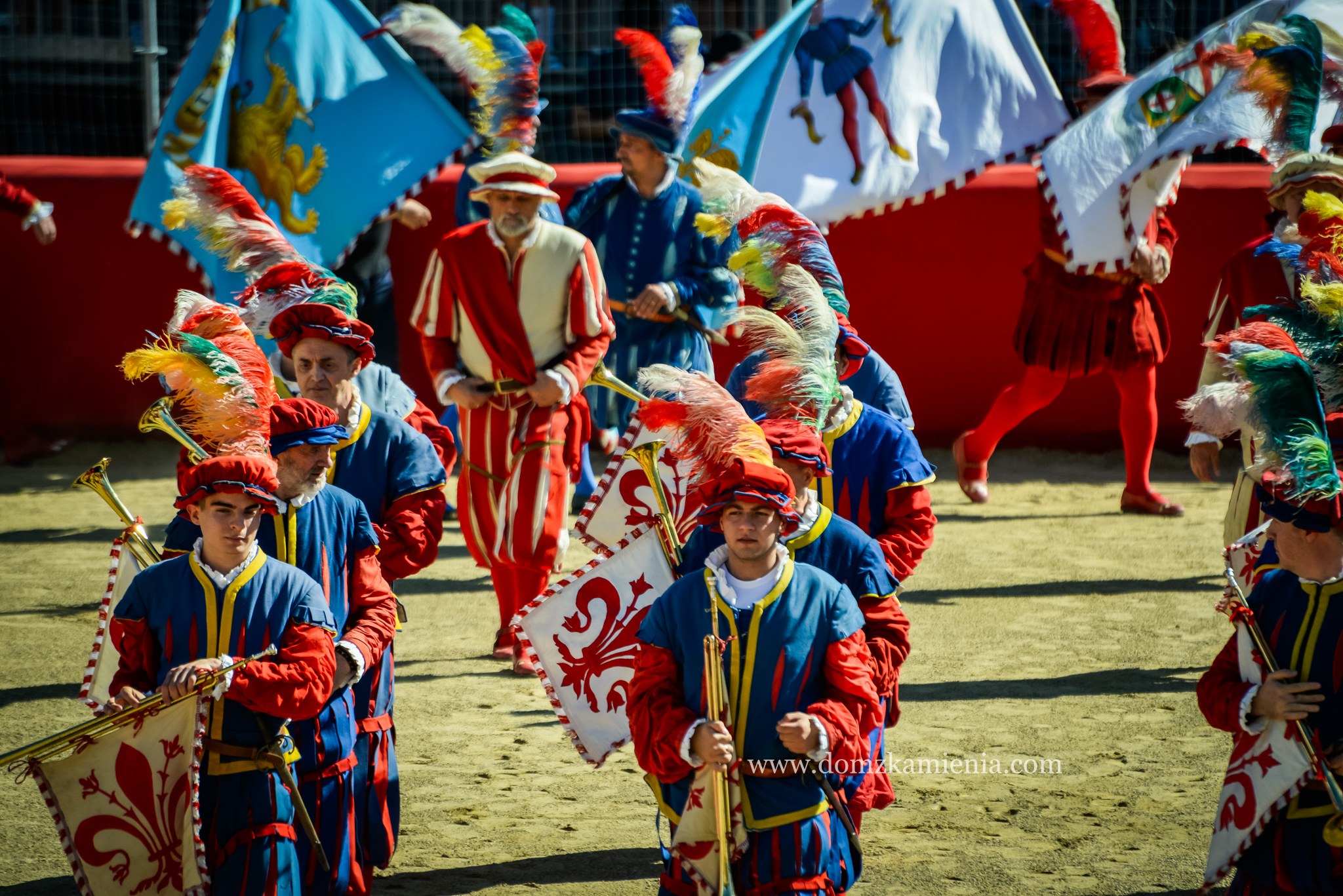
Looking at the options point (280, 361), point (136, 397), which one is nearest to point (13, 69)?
point (136, 397)

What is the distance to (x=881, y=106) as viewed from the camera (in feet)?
23.9

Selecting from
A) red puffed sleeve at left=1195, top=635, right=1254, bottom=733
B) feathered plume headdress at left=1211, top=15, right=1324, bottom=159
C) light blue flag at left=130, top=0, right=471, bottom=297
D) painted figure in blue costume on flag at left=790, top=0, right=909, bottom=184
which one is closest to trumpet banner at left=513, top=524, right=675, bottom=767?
red puffed sleeve at left=1195, top=635, right=1254, bottom=733

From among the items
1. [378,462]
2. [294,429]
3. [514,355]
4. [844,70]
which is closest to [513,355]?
[514,355]

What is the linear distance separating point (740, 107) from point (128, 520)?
4447 millimetres

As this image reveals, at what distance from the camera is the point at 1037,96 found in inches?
286

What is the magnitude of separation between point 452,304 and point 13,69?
5.62 meters

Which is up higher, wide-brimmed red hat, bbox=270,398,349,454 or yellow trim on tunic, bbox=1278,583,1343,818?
wide-brimmed red hat, bbox=270,398,349,454

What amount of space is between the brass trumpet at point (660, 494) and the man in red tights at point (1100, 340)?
4.54 m

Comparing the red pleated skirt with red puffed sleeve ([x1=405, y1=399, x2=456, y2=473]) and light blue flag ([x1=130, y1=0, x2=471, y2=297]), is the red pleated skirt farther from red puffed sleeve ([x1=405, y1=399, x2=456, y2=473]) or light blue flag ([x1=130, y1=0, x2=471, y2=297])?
red puffed sleeve ([x1=405, y1=399, x2=456, y2=473])

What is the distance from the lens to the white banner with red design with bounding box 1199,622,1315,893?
3338 mm

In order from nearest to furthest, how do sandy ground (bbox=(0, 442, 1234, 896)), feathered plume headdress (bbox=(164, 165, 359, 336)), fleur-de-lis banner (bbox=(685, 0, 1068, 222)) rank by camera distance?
sandy ground (bbox=(0, 442, 1234, 896)) → feathered plume headdress (bbox=(164, 165, 359, 336)) → fleur-de-lis banner (bbox=(685, 0, 1068, 222))

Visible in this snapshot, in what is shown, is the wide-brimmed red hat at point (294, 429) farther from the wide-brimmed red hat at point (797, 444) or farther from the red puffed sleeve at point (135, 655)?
the wide-brimmed red hat at point (797, 444)

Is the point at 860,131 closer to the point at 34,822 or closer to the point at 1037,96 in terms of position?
the point at 1037,96

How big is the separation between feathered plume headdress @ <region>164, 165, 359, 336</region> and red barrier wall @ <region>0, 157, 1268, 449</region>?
16.1ft
